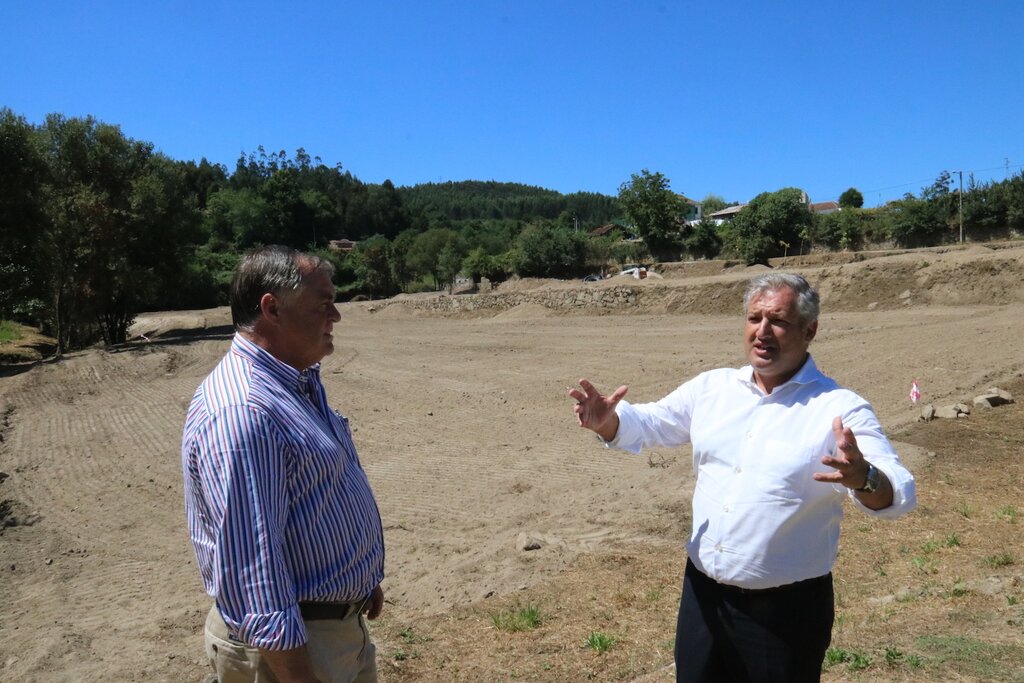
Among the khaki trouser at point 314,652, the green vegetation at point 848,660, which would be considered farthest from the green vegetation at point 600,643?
the khaki trouser at point 314,652

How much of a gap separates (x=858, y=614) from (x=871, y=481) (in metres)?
3.18

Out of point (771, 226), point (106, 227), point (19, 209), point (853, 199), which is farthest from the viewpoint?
point (853, 199)

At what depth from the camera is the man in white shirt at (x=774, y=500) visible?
2391 millimetres

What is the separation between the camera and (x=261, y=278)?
2.31 metres

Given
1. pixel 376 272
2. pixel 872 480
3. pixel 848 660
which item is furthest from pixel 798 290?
pixel 376 272

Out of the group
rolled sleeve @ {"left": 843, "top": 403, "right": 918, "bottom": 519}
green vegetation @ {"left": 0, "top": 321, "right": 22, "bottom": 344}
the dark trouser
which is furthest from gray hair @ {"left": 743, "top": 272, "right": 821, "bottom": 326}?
green vegetation @ {"left": 0, "top": 321, "right": 22, "bottom": 344}

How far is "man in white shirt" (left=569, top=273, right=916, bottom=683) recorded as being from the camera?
2.39 m

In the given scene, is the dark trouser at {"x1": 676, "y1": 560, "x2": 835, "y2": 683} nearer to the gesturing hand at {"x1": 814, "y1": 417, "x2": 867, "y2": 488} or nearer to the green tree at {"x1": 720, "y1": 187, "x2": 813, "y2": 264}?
the gesturing hand at {"x1": 814, "y1": 417, "x2": 867, "y2": 488}

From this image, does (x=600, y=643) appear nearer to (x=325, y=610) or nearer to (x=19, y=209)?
(x=325, y=610)

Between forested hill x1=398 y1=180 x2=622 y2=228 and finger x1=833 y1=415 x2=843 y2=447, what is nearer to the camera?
finger x1=833 y1=415 x2=843 y2=447

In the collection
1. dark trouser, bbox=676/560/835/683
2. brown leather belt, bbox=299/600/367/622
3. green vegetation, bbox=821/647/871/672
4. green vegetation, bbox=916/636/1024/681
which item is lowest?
green vegetation, bbox=821/647/871/672

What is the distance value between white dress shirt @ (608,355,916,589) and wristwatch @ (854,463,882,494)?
2.1 inches

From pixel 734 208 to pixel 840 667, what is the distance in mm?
97945

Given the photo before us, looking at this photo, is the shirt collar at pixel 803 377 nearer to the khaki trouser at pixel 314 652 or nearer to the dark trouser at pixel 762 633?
the dark trouser at pixel 762 633
